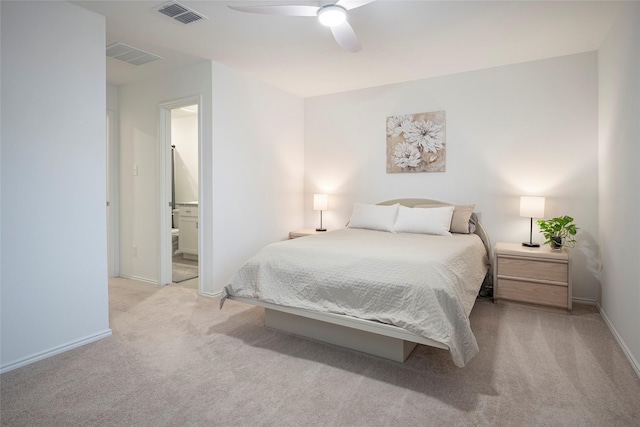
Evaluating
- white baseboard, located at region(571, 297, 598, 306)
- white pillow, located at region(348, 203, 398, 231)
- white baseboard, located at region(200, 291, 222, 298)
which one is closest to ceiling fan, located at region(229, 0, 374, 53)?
white pillow, located at region(348, 203, 398, 231)

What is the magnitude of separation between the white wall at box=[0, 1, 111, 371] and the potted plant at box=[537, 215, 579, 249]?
12.6 ft

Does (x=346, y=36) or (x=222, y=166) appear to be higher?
(x=346, y=36)

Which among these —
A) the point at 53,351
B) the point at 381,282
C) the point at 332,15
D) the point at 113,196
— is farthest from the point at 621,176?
the point at 113,196

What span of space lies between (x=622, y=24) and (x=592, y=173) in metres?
1.37

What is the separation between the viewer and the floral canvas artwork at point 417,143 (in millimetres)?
4098

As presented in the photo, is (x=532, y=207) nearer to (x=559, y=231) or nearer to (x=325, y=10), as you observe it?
(x=559, y=231)

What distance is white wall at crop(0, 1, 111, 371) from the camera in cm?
215

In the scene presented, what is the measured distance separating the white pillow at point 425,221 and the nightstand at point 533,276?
54 cm

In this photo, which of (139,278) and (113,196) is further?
(113,196)

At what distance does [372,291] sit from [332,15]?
176 centimetres

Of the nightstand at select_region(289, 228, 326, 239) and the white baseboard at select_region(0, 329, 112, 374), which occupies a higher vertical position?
the nightstand at select_region(289, 228, 326, 239)

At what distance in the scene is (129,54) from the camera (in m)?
3.37

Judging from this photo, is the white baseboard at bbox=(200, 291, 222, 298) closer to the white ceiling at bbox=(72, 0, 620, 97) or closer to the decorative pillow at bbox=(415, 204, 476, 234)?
the white ceiling at bbox=(72, 0, 620, 97)

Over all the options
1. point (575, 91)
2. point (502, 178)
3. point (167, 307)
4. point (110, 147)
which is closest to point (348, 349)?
point (167, 307)
